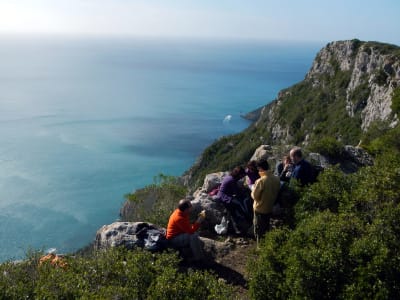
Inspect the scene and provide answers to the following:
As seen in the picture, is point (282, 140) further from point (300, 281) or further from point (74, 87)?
point (74, 87)

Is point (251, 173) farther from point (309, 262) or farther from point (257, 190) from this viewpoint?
point (309, 262)

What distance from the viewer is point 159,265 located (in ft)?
22.9

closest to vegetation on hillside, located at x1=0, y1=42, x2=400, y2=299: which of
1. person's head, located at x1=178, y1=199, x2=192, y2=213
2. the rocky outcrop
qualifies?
person's head, located at x1=178, y1=199, x2=192, y2=213

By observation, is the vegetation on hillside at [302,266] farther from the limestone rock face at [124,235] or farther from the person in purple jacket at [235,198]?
the person in purple jacket at [235,198]

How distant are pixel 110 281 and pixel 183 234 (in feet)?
9.43

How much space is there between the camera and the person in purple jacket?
1103 cm

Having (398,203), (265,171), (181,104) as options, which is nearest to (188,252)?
(265,171)

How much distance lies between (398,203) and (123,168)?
77.4m

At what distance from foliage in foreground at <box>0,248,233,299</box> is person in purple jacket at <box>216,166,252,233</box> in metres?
3.98

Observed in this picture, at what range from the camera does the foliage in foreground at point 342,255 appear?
20.2 ft

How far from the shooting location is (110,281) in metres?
6.72

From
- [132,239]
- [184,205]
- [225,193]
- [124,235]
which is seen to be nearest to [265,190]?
[225,193]

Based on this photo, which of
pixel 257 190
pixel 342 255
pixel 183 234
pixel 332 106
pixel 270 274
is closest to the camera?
pixel 342 255

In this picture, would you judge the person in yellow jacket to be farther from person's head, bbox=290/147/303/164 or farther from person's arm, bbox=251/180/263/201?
person's head, bbox=290/147/303/164
